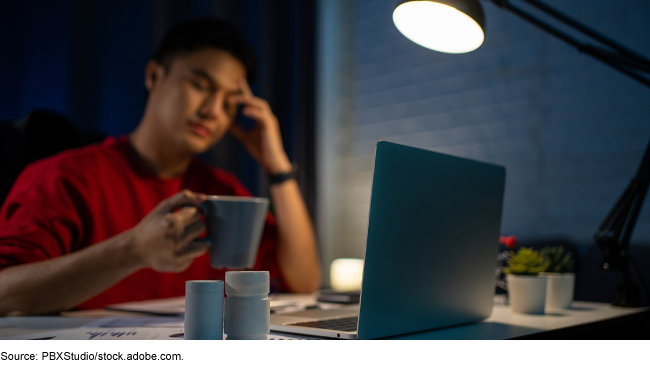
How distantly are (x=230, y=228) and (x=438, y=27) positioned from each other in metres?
0.63

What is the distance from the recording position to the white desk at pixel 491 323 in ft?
2.11

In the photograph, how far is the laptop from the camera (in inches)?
22.3

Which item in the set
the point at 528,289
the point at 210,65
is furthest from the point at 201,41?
the point at 528,289

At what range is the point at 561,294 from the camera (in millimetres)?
1000

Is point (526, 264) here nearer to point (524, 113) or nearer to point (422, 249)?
point (422, 249)

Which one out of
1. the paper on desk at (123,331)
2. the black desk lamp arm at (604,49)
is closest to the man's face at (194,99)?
the paper on desk at (123,331)

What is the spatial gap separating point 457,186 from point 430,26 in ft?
1.55

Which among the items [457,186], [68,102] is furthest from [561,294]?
[68,102]

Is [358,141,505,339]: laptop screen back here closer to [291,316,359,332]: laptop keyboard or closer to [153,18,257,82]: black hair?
[291,316,359,332]: laptop keyboard

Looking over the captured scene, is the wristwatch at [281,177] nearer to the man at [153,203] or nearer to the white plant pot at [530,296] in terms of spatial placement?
the man at [153,203]

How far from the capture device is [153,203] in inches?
54.5

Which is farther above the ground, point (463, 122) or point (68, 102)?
point (463, 122)

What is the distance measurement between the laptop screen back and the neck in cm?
98
